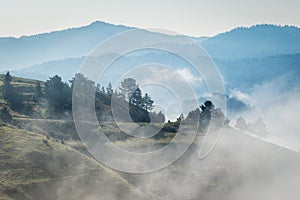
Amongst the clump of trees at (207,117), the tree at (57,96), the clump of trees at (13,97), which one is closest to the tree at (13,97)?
the clump of trees at (13,97)

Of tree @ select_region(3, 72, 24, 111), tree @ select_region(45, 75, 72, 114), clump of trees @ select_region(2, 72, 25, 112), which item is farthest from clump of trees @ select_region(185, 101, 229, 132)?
tree @ select_region(3, 72, 24, 111)

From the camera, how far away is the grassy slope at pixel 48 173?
87875 mm

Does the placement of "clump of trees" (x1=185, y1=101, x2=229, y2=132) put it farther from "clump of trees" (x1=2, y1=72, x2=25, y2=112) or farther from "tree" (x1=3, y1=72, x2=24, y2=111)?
"tree" (x1=3, y1=72, x2=24, y2=111)

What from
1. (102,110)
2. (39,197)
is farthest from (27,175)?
(102,110)

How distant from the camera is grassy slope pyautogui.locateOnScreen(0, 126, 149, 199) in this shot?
87.9 metres

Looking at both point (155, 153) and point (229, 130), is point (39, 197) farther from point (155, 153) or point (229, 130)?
point (229, 130)

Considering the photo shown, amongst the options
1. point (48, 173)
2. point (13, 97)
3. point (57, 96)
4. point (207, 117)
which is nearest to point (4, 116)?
point (13, 97)

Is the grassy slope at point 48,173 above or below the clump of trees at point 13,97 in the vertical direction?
below

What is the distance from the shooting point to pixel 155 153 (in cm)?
12950

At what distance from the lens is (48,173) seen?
9575cm

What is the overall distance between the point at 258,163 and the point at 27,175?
260ft

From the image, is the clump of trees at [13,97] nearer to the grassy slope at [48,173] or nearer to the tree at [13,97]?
the tree at [13,97]

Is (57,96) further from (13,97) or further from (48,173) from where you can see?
(48,173)

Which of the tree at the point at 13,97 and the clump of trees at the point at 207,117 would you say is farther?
the clump of trees at the point at 207,117
